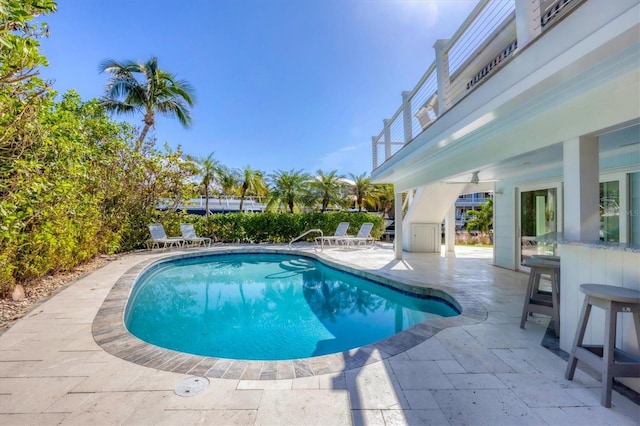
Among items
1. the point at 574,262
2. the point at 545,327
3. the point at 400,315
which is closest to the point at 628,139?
the point at 574,262

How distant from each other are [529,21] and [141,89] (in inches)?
617

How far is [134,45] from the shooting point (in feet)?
43.2

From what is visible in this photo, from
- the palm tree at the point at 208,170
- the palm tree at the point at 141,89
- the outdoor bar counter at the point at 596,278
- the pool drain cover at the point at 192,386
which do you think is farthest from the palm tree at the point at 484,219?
the pool drain cover at the point at 192,386

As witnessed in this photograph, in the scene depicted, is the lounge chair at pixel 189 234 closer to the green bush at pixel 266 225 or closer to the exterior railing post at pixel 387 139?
the green bush at pixel 266 225

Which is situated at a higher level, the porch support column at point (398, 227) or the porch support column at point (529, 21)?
the porch support column at point (529, 21)

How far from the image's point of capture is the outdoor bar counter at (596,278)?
2602mm

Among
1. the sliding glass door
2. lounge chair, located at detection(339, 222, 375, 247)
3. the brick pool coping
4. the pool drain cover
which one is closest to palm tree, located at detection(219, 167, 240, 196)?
lounge chair, located at detection(339, 222, 375, 247)

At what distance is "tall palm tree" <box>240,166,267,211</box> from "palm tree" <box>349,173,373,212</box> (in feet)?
21.9

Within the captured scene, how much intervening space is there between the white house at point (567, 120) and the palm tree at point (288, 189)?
1072cm

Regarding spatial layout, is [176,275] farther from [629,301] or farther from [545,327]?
[629,301]

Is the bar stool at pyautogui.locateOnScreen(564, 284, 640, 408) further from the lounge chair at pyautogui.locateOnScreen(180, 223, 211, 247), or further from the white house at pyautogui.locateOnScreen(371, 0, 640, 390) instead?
the lounge chair at pyautogui.locateOnScreen(180, 223, 211, 247)

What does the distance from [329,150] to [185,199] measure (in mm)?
17219

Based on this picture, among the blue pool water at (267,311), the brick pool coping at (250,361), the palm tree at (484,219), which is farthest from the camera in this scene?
the palm tree at (484,219)

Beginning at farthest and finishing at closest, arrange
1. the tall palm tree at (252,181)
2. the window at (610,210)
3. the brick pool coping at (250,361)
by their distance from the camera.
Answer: the tall palm tree at (252,181), the window at (610,210), the brick pool coping at (250,361)
